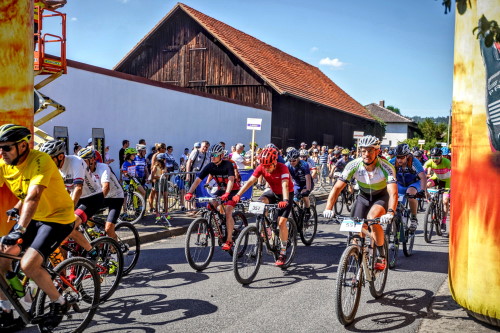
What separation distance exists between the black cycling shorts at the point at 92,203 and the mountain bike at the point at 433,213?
674cm

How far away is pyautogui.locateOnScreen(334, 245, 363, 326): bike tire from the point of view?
4.94 meters

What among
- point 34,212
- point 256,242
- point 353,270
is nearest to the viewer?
point 34,212

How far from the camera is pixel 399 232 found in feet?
27.5

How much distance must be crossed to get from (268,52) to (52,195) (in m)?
34.2

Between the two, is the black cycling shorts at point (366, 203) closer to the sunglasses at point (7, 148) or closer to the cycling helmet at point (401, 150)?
the cycling helmet at point (401, 150)

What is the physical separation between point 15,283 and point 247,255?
10.6ft

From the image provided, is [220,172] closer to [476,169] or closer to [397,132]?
[476,169]

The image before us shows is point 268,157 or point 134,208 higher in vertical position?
point 268,157

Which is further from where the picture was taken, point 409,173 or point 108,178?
point 409,173

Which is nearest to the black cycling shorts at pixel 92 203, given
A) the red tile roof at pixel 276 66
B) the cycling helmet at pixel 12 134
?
the cycling helmet at pixel 12 134

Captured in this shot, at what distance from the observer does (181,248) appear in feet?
30.2

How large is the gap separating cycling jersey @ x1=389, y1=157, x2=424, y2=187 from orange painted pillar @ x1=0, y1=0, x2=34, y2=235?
6.71m

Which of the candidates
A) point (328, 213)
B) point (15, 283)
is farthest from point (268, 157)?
point (15, 283)

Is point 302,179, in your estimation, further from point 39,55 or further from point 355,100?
point 355,100
